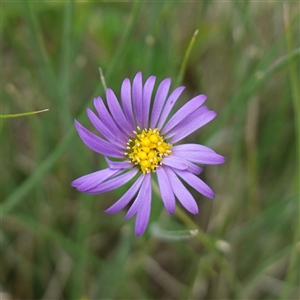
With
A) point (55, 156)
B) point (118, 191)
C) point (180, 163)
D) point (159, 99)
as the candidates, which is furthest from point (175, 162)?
point (118, 191)

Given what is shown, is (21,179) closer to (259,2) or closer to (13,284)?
(13,284)

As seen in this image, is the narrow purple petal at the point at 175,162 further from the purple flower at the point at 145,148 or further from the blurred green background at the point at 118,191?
the blurred green background at the point at 118,191

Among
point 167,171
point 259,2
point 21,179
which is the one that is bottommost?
point 21,179

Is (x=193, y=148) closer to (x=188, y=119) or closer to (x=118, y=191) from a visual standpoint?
(x=188, y=119)

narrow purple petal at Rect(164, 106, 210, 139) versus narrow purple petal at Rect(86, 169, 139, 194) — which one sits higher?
narrow purple petal at Rect(164, 106, 210, 139)

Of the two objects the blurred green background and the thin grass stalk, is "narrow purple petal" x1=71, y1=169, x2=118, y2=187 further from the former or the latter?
the blurred green background

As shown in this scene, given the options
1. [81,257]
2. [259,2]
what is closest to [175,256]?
[81,257]

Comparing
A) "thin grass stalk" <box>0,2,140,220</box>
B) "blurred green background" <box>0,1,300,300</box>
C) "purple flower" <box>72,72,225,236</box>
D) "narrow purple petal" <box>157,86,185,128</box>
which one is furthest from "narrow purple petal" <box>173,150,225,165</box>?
"blurred green background" <box>0,1,300,300</box>
